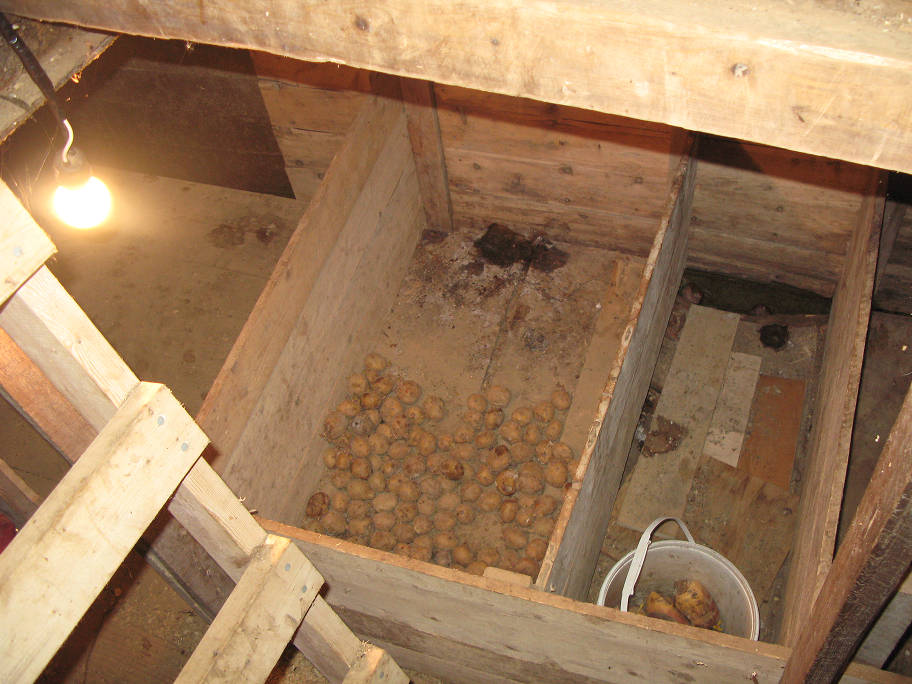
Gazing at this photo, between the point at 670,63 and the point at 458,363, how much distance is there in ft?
7.80

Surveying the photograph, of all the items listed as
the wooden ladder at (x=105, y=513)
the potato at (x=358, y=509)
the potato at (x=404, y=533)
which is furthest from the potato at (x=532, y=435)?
the wooden ladder at (x=105, y=513)

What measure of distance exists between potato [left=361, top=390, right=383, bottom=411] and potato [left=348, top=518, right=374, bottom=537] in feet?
1.61

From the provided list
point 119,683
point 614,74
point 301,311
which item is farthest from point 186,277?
point 614,74

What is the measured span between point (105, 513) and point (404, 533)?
77.9 inches

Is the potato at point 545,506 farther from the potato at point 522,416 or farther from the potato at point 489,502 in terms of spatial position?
the potato at point 522,416

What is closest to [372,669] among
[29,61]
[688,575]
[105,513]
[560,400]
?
[105,513]

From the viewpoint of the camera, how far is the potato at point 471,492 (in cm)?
310

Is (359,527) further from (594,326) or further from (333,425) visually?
(594,326)

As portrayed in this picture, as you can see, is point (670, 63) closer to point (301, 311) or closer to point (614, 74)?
point (614, 74)

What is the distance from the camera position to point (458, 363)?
3.46m

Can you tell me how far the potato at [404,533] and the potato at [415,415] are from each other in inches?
18.4

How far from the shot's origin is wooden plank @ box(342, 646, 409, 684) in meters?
1.79

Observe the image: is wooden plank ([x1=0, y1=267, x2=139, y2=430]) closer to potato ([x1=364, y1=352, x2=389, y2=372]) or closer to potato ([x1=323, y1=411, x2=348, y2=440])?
potato ([x1=323, y1=411, x2=348, y2=440])

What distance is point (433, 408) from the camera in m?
3.29
